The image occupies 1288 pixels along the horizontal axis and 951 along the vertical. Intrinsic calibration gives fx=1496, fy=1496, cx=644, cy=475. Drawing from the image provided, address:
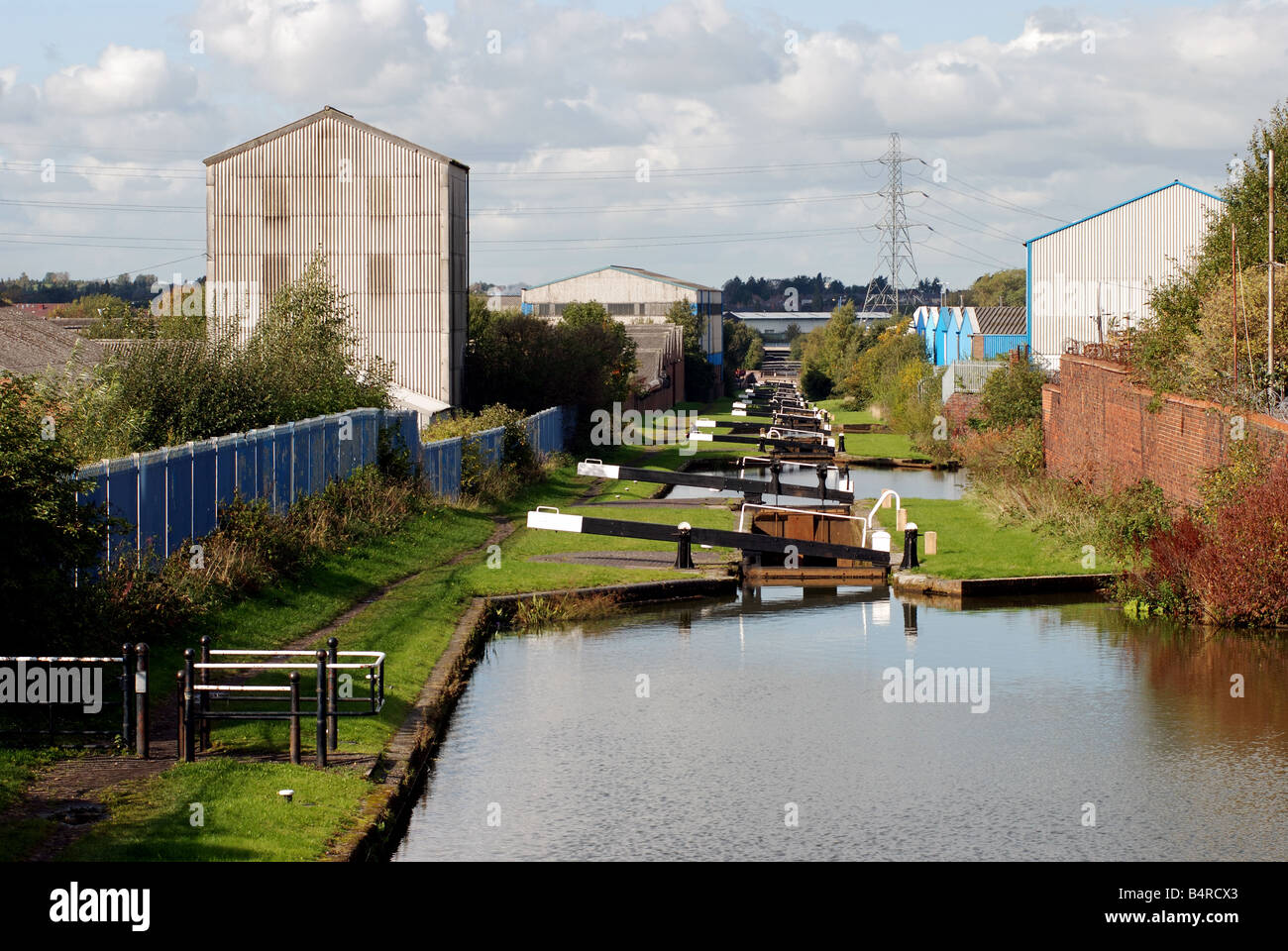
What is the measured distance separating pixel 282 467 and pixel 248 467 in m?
1.86

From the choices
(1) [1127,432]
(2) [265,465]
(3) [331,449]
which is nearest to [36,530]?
(2) [265,465]

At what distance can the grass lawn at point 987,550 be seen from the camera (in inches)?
1045

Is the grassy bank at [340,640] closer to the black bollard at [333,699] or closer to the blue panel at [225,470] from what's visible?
the black bollard at [333,699]

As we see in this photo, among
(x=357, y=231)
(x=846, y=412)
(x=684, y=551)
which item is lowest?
(x=684, y=551)

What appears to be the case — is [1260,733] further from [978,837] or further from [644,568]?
[644,568]

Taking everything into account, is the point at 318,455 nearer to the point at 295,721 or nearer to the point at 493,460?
the point at 493,460

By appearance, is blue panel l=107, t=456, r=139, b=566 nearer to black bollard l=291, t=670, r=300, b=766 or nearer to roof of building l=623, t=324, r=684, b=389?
black bollard l=291, t=670, r=300, b=766

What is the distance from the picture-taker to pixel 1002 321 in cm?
7694

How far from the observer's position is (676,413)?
8356 centimetres

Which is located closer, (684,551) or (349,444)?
(684,551)

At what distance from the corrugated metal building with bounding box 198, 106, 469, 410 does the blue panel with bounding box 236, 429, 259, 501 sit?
22445 mm
